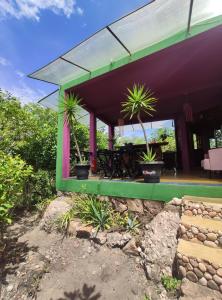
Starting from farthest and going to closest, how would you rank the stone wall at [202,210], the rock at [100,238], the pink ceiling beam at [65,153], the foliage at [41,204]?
the foliage at [41,204], the pink ceiling beam at [65,153], the rock at [100,238], the stone wall at [202,210]

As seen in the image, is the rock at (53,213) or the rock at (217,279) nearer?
the rock at (217,279)

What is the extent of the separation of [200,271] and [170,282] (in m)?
0.51

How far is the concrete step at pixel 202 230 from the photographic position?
2.59 m

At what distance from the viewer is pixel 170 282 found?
2.65m

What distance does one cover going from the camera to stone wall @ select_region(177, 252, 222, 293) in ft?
7.36

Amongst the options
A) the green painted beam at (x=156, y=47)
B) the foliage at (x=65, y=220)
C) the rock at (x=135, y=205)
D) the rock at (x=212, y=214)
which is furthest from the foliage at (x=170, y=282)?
the green painted beam at (x=156, y=47)

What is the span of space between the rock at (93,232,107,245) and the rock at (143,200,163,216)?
3.32ft

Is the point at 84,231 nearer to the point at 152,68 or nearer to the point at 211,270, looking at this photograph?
the point at 211,270

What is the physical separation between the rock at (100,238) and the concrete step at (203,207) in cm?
164

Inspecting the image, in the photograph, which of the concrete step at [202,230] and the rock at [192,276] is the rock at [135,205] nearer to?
the concrete step at [202,230]

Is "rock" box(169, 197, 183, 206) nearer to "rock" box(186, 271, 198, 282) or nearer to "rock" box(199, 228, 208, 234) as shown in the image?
"rock" box(199, 228, 208, 234)

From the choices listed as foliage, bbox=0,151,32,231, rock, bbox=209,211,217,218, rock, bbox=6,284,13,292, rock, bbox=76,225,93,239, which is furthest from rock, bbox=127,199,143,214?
rock, bbox=6,284,13,292

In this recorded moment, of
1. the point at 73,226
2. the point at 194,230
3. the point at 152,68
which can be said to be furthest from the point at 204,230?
the point at 152,68

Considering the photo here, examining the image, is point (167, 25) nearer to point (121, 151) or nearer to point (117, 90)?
point (117, 90)
